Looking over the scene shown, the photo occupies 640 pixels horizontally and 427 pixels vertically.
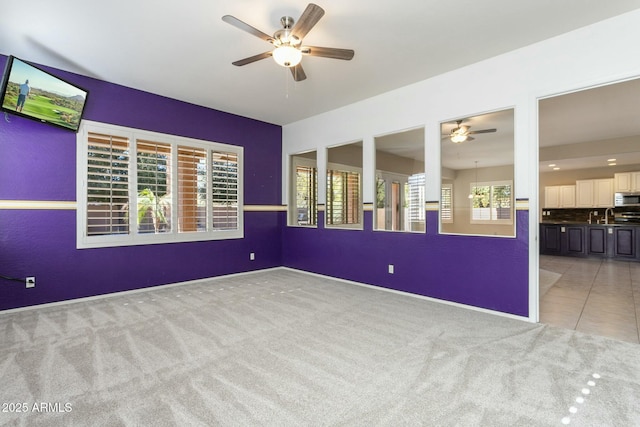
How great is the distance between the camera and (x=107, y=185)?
4.09 metres

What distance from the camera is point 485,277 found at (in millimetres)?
3555

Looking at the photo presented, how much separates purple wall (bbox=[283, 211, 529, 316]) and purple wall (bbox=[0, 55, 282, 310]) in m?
1.63

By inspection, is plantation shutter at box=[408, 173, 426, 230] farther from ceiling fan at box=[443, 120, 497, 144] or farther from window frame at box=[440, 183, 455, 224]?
ceiling fan at box=[443, 120, 497, 144]

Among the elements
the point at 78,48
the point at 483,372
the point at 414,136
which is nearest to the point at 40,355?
the point at 78,48

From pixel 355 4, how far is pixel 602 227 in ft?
27.8

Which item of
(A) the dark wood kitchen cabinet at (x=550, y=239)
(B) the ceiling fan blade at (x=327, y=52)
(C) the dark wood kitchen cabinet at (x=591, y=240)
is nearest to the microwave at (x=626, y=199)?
(C) the dark wood kitchen cabinet at (x=591, y=240)

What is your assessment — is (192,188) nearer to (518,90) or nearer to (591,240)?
(518,90)

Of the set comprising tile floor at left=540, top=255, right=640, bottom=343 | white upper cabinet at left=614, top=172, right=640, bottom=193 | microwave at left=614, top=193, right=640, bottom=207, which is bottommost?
tile floor at left=540, top=255, right=640, bottom=343

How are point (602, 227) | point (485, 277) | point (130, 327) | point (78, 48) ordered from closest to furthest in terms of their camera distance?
point (130, 327), point (78, 48), point (485, 277), point (602, 227)

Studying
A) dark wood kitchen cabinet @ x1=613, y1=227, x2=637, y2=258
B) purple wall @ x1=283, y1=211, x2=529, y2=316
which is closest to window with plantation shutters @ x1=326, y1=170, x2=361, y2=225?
purple wall @ x1=283, y1=211, x2=529, y2=316

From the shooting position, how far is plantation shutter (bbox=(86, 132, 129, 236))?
399cm

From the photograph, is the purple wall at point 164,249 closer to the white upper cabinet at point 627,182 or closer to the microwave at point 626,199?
the microwave at point 626,199

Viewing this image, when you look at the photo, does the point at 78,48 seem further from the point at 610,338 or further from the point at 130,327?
the point at 610,338

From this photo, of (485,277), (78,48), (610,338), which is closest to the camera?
(610,338)
